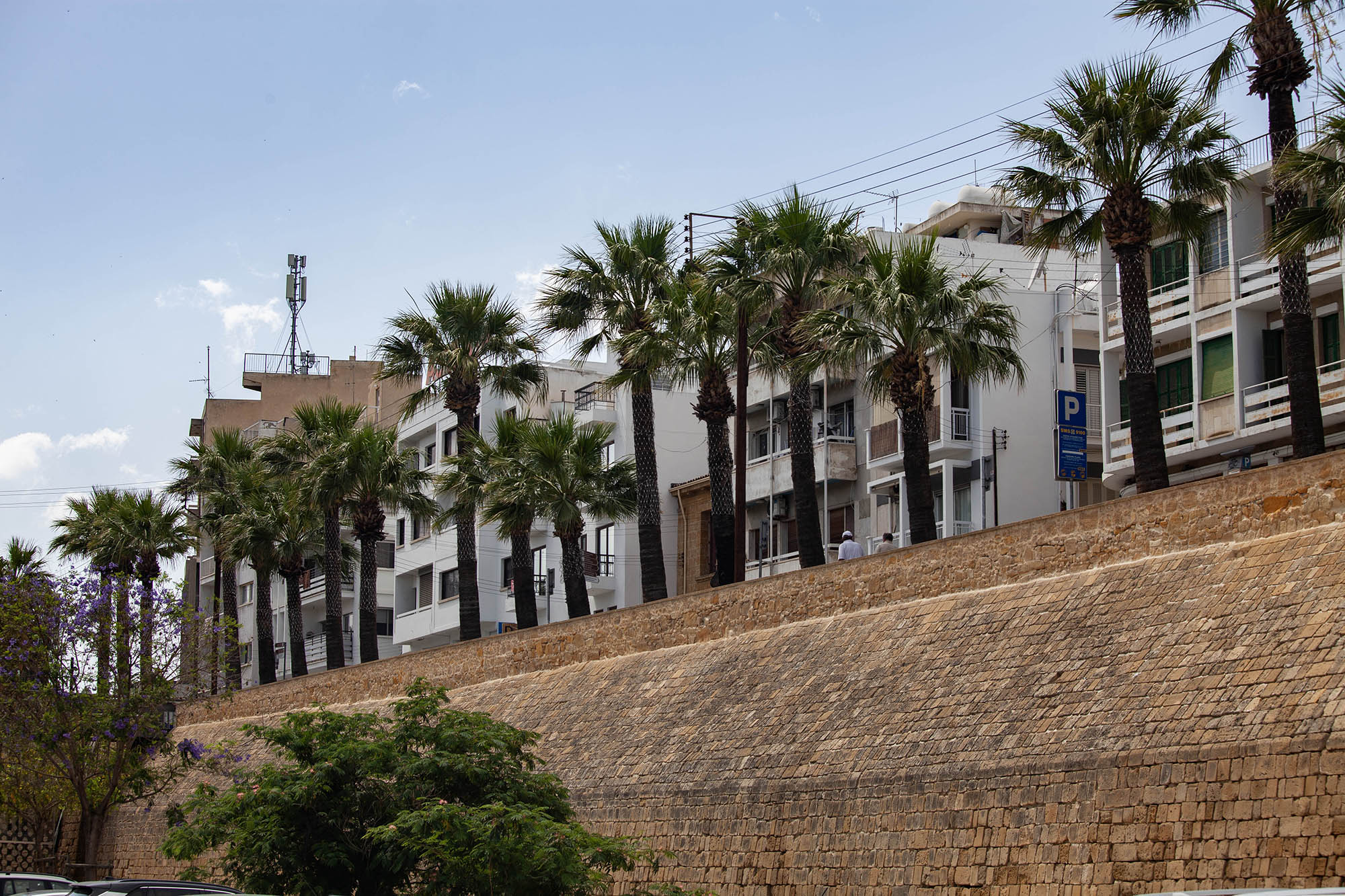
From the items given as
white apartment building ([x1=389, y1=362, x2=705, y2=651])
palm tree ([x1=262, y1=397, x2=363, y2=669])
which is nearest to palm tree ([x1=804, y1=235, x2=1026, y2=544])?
white apartment building ([x1=389, y1=362, x2=705, y2=651])

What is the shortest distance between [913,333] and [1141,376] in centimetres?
519

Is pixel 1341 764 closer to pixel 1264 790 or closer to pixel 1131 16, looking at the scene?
pixel 1264 790

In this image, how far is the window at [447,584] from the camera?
176 ft

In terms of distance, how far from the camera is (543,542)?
5028 centimetres

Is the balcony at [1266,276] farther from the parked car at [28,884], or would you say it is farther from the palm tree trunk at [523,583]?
the parked car at [28,884]

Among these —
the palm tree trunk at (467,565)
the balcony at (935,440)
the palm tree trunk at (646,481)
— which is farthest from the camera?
the palm tree trunk at (467,565)

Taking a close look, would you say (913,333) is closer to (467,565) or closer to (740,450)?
(740,450)

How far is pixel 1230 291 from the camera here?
104 feet

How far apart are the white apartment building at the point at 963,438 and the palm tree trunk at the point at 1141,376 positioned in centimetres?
1092

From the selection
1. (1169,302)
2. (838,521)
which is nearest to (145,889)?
(1169,302)

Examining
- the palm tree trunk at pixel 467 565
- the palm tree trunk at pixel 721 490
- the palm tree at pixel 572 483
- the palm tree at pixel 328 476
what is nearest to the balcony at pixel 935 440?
the palm tree trunk at pixel 721 490

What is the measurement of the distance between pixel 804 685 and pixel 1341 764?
29.6 ft

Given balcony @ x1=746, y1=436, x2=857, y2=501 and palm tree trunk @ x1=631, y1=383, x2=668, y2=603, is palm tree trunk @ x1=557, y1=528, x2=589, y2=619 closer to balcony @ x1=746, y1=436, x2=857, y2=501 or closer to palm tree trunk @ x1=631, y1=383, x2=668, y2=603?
palm tree trunk @ x1=631, y1=383, x2=668, y2=603

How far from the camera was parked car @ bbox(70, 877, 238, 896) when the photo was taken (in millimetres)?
16938
